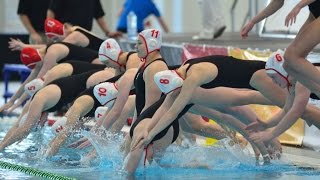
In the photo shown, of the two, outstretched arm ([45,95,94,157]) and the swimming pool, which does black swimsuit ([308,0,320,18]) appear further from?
outstretched arm ([45,95,94,157])

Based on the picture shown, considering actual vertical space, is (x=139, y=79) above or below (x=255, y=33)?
above

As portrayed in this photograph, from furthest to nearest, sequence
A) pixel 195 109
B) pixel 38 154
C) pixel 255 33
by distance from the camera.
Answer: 1. pixel 255 33
2. pixel 38 154
3. pixel 195 109

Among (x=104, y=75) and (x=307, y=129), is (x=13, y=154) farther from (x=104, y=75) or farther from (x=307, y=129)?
(x=307, y=129)

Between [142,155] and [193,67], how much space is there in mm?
689

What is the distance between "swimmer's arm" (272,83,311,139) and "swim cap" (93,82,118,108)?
61.9 inches

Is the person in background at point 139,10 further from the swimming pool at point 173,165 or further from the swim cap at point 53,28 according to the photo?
the swimming pool at point 173,165

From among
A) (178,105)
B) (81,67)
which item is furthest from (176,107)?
(81,67)

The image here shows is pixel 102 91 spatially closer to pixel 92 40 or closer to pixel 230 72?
pixel 230 72

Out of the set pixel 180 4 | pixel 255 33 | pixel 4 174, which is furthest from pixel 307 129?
pixel 180 4

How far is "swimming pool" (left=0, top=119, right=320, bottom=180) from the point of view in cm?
582

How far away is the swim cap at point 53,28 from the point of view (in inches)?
332

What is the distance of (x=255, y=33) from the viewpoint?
39.9 feet

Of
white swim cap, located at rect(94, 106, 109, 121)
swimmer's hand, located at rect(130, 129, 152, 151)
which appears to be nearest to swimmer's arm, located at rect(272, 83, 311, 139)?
swimmer's hand, located at rect(130, 129, 152, 151)

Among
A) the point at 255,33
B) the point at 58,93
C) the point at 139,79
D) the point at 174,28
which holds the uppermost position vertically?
the point at 139,79
